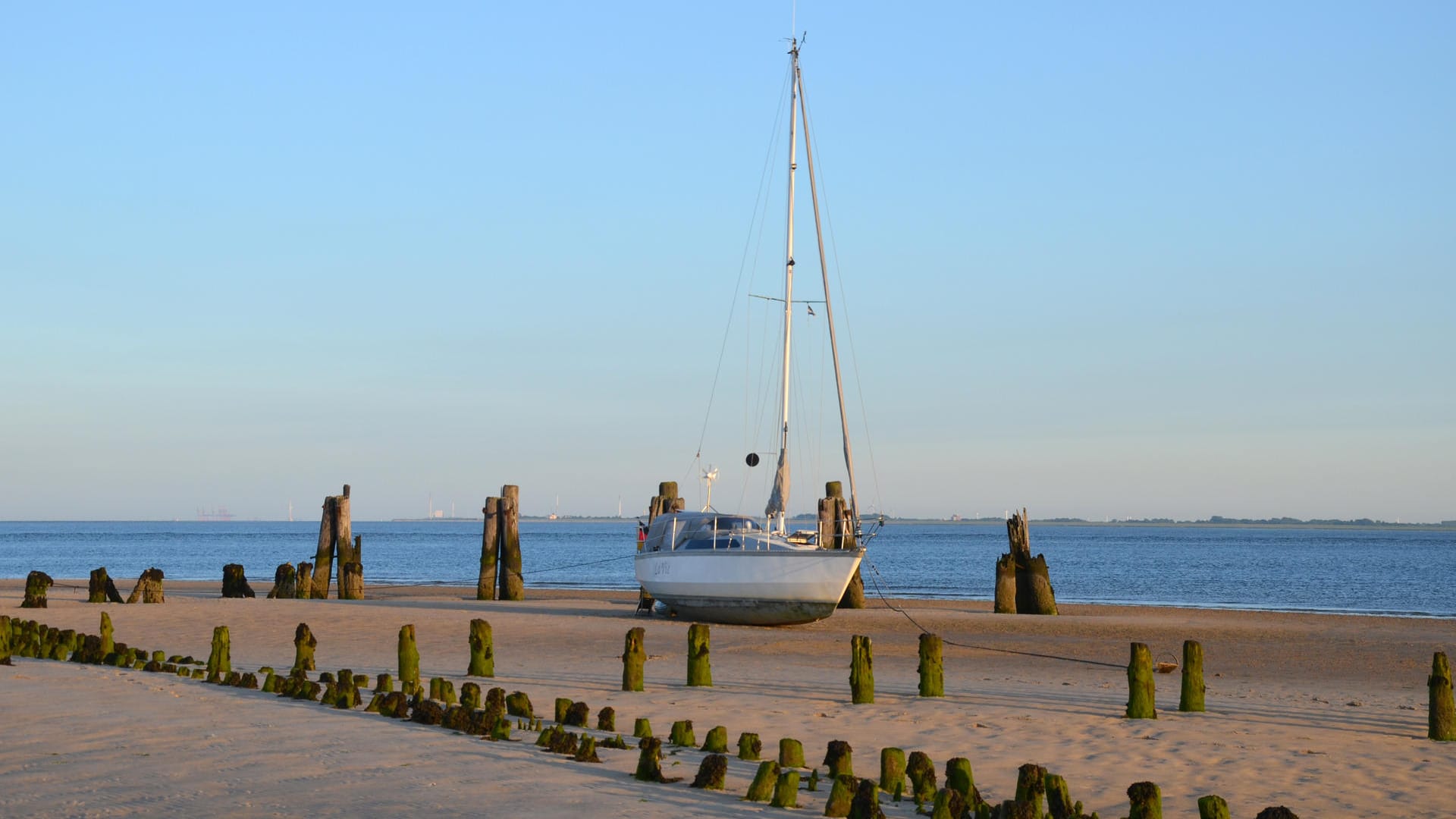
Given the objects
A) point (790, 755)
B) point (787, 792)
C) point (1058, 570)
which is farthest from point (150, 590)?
point (1058, 570)

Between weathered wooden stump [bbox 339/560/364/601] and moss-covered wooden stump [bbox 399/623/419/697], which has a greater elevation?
moss-covered wooden stump [bbox 399/623/419/697]

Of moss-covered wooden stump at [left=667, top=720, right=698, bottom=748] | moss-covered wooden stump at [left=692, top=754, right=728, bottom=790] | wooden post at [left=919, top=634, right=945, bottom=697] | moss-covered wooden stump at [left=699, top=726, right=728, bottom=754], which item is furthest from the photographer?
wooden post at [left=919, top=634, right=945, bottom=697]

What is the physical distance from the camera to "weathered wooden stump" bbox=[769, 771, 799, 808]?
27.4 feet

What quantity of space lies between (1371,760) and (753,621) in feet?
48.8

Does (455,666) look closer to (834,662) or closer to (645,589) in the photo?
(834,662)

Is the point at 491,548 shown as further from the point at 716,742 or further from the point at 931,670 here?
the point at 716,742

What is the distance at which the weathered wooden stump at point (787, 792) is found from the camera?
27.4 ft

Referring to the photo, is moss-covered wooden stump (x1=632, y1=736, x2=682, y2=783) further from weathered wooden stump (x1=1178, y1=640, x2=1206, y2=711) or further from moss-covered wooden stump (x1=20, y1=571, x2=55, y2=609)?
moss-covered wooden stump (x1=20, y1=571, x2=55, y2=609)

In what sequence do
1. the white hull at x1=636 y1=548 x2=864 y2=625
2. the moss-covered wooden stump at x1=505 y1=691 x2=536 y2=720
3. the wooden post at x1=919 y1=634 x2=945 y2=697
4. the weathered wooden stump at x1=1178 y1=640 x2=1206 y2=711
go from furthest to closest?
the white hull at x1=636 y1=548 x2=864 y2=625 → the wooden post at x1=919 y1=634 x2=945 y2=697 → the weathered wooden stump at x1=1178 y1=640 x2=1206 y2=711 → the moss-covered wooden stump at x1=505 y1=691 x2=536 y2=720

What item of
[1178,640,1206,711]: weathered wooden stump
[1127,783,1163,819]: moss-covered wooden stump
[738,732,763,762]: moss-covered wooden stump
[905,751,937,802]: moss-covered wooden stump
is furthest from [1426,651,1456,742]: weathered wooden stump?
[738,732,763,762]: moss-covered wooden stump

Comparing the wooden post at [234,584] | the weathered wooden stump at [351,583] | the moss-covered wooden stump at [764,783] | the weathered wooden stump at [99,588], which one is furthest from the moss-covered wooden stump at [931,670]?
the wooden post at [234,584]

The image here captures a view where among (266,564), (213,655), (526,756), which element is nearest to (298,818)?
(526,756)

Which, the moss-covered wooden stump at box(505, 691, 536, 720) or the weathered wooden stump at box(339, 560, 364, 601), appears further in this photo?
the weathered wooden stump at box(339, 560, 364, 601)

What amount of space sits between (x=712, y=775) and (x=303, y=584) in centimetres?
2609
